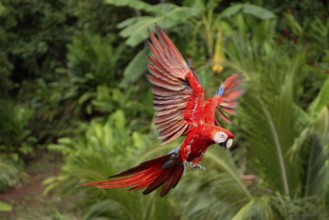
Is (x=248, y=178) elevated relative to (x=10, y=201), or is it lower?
elevated

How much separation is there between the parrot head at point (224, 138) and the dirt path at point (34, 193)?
27.1ft

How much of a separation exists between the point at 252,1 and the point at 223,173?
8.06 metres

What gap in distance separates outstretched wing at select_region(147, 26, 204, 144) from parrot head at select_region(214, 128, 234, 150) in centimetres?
7

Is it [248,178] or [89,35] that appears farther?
[89,35]

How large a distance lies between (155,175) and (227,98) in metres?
0.20

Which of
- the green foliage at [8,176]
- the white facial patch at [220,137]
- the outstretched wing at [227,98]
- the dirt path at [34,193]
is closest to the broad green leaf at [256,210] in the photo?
the outstretched wing at [227,98]

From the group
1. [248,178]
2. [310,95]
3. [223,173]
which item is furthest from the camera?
[310,95]

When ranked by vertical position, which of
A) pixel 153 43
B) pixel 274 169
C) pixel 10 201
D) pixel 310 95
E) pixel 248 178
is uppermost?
pixel 153 43

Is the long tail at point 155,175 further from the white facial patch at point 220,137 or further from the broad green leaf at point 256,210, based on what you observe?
the broad green leaf at point 256,210

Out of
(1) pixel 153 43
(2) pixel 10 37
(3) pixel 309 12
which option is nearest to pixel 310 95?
(3) pixel 309 12

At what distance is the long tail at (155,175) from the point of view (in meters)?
0.91

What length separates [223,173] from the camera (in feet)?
13.6

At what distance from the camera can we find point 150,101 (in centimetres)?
990

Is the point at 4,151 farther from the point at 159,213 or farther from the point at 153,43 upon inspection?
the point at 153,43
